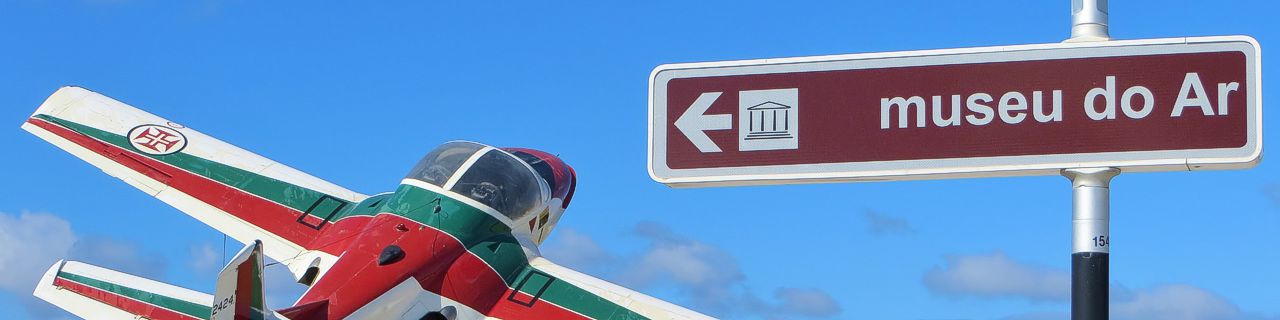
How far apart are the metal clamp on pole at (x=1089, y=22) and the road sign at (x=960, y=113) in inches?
3.3

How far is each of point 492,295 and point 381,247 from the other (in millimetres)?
1650

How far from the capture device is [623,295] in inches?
688

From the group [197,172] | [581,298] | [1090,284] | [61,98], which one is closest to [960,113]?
[1090,284]

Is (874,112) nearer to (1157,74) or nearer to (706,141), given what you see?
(706,141)

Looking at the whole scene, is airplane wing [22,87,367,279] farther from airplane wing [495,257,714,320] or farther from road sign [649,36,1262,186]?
road sign [649,36,1262,186]

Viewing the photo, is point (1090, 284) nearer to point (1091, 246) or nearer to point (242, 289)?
point (1091, 246)

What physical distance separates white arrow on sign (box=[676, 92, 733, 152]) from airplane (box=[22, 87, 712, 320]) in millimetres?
8584

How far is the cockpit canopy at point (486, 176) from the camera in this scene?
61.0 ft

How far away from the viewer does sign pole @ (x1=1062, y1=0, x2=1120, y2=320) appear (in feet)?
16.1

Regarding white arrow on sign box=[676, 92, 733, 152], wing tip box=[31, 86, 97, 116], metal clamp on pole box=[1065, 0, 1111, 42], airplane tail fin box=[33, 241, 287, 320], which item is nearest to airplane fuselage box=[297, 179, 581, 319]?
airplane tail fin box=[33, 241, 287, 320]

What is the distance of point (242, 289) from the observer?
43.6ft

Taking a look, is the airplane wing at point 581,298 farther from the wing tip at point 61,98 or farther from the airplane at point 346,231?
the wing tip at point 61,98

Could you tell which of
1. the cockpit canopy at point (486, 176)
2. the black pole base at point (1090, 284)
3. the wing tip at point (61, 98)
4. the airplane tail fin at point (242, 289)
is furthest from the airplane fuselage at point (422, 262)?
the black pole base at point (1090, 284)

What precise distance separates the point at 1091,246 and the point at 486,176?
14431 millimetres
